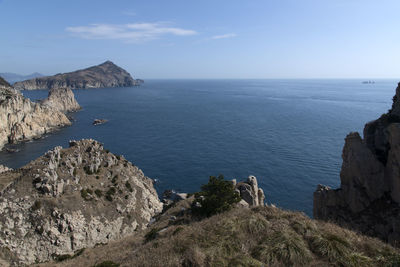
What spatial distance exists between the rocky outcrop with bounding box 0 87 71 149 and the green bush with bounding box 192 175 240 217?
113645 mm

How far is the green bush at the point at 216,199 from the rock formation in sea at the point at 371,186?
50.0 ft

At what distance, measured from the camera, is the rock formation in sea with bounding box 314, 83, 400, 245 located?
3678 cm

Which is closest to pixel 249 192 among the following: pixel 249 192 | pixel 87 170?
pixel 249 192

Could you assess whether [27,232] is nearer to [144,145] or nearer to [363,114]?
[144,145]

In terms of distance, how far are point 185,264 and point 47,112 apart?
159 m

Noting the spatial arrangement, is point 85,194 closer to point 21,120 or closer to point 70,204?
point 70,204

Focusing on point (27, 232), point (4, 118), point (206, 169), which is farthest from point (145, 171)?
point (4, 118)

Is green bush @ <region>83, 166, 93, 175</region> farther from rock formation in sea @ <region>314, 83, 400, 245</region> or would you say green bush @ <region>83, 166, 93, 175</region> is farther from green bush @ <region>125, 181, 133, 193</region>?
rock formation in sea @ <region>314, 83, 400, 245</region>

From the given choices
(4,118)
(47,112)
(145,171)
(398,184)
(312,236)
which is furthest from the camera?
(47,112)

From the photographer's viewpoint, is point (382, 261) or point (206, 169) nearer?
point (382, 261)

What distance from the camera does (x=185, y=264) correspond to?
1517cm

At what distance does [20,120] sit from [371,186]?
145 meters

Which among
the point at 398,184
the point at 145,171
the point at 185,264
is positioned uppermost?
the point at 185,264

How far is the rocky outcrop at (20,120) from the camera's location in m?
115
